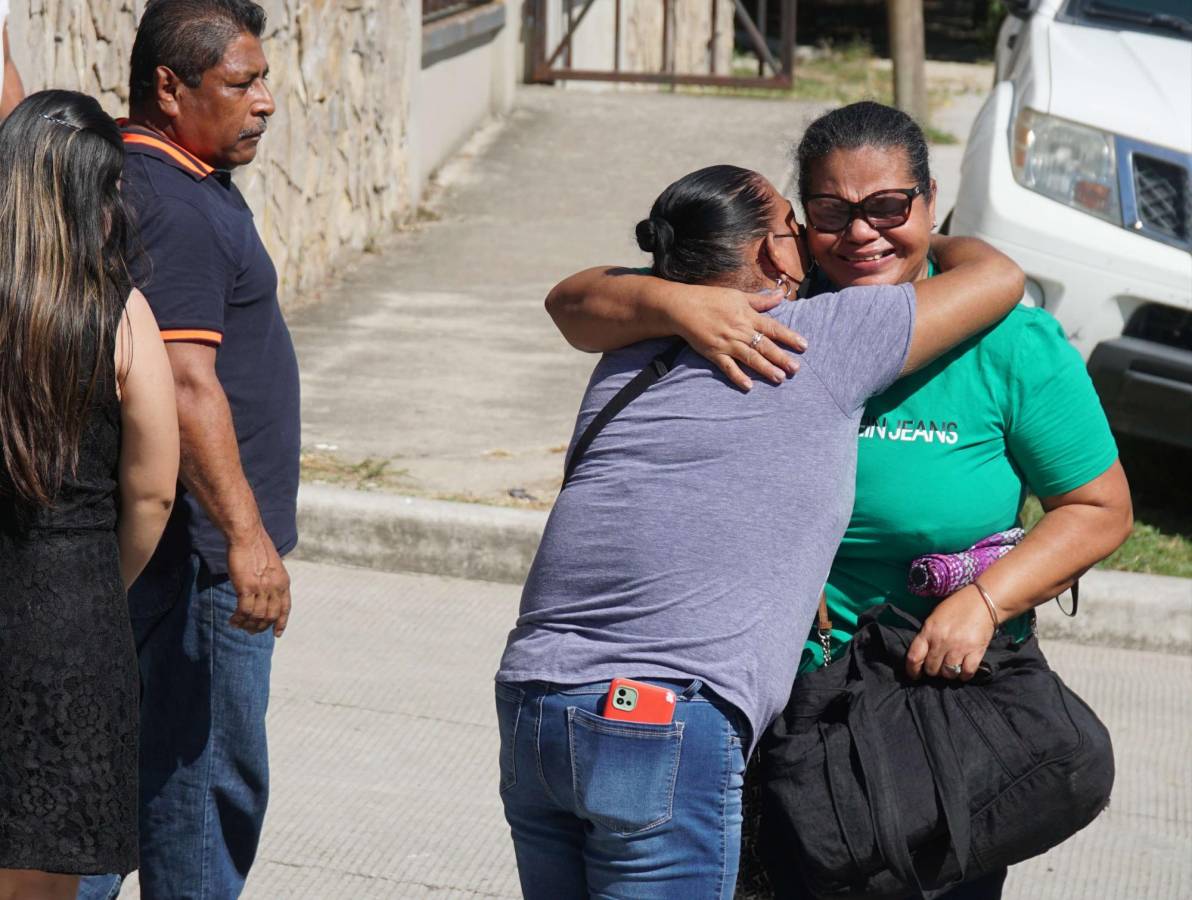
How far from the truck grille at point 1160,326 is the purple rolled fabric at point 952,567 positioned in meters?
3.04

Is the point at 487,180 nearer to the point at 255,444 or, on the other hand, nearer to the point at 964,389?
the point at 255,444

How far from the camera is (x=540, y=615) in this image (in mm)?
2320

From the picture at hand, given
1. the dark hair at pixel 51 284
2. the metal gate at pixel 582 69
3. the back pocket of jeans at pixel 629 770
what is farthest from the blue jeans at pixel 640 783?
the metal gate at pixel 582 69

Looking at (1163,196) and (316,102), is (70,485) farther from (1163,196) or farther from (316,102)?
(316,102)

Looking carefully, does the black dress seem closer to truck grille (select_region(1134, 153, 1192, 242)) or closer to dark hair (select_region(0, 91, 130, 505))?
dark hair (select_region(0, 91, 130, 505))

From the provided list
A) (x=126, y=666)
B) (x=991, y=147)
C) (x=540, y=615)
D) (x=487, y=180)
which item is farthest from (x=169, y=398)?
(x=487, y=180)

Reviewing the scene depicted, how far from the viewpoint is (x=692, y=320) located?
7.36 ft

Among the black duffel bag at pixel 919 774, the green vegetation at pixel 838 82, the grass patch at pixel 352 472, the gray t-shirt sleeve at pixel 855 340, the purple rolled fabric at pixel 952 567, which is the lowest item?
the green vegetation at pixel 838 82

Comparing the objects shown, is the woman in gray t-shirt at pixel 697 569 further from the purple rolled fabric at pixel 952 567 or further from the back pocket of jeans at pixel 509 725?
the purple rolled fabric at pixel 952 567

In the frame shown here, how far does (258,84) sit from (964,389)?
1435 mm

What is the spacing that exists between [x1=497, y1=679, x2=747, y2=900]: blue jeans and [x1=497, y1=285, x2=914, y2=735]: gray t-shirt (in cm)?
4

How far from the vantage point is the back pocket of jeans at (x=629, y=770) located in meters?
2.19

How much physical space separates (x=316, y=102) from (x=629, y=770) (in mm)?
6907

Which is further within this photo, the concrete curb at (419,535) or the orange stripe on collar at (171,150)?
the concrete curb at (419,535)
